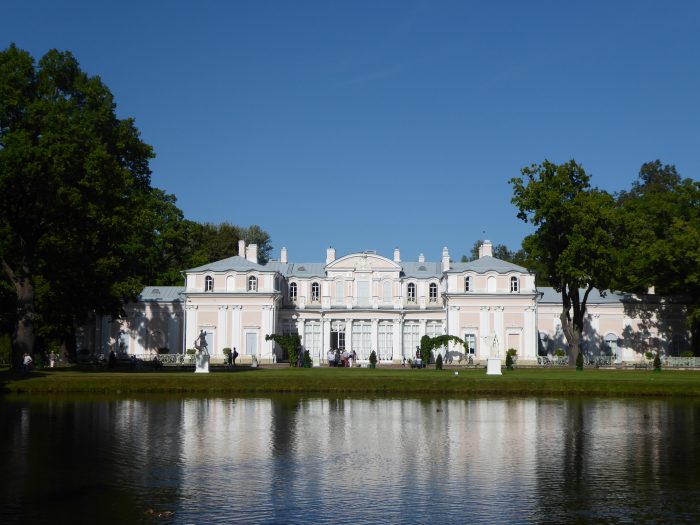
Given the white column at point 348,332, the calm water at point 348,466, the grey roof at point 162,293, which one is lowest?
the calm water at point 348,466

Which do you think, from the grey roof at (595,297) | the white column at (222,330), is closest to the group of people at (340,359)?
the white column at (222,330)

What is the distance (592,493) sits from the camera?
39.8 ft

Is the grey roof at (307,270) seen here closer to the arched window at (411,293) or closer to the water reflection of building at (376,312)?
the water reflection of building at (376,312)

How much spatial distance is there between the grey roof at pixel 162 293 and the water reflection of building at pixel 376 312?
0.24ft

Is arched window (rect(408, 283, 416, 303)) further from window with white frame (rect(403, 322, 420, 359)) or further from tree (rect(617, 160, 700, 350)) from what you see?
tree (rect(617, 160, 700, 350))

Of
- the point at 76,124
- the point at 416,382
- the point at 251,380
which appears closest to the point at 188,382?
the point at 251,380

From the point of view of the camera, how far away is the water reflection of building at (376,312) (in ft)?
187

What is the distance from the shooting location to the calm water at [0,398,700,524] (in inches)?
430

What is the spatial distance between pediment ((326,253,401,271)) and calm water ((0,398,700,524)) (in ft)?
123

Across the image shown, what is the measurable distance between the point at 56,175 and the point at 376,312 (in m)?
31.7

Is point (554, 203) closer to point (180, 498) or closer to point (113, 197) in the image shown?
point (113, 197)

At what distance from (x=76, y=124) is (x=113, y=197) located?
131 inches

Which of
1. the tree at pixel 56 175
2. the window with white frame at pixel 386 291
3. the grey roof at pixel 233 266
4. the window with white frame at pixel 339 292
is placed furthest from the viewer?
the window with white frame at pixel 339 292

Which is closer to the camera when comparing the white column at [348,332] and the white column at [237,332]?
the white column at [237,332]
